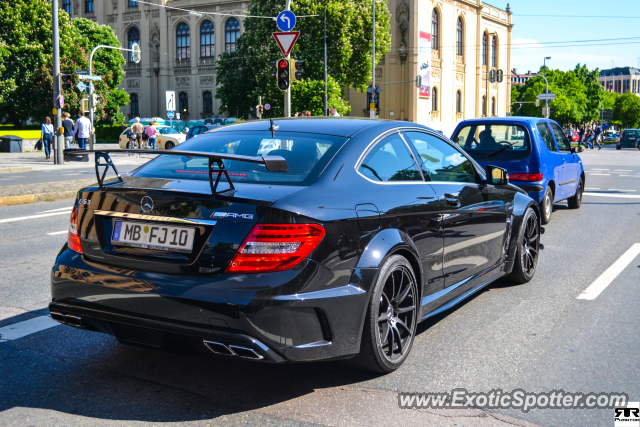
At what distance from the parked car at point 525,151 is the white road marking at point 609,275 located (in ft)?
6.02

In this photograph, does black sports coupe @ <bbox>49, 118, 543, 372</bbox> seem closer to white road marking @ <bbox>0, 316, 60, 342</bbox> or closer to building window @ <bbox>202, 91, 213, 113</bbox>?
white road marking @ <bbox>0, 316, 60, 342</bbox>

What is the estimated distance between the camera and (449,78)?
66000 mm

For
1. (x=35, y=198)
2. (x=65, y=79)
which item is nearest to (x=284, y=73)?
(x=35, y=198)

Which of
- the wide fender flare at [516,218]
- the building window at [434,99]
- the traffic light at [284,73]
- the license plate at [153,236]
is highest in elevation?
the building window at [434,99]

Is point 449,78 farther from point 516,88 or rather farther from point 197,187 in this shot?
point 197,187

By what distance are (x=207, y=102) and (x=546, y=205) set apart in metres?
61.6

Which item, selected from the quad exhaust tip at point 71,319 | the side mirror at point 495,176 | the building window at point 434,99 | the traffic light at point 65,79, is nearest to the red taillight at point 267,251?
the quad exhaust tip at point 71,319

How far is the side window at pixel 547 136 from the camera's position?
10.0 metres

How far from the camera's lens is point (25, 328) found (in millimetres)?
4605

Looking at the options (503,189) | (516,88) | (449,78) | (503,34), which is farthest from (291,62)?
(516,88)

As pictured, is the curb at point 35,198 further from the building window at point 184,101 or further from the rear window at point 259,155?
the building window at point 184,101

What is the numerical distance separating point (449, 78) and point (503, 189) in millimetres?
62928

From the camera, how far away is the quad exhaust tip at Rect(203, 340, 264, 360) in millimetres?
3105

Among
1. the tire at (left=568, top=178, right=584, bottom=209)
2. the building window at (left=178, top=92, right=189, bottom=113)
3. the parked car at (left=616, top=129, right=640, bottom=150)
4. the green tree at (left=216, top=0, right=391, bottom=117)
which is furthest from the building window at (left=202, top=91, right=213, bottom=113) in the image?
the tire at (left=568, top=178, right=584, bottom=209)
